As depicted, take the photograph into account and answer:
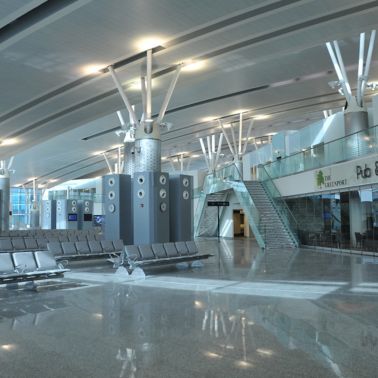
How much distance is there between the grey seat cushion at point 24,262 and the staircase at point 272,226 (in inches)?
567

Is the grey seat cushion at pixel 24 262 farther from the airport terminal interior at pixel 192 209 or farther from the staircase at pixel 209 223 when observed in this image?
the staircase at pixel 209 223

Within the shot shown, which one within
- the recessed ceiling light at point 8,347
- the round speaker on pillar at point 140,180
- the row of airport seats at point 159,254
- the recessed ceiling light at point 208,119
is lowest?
the recessed ceiling light at point 8,347

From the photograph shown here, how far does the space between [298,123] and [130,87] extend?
27860 mm

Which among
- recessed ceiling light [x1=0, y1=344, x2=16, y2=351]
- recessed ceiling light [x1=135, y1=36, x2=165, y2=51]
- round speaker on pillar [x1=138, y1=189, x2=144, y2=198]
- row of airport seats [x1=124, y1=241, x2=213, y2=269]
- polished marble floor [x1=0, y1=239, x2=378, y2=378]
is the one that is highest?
recessed ceiling light [x1=135, y1=36, x2=165, y2=51]

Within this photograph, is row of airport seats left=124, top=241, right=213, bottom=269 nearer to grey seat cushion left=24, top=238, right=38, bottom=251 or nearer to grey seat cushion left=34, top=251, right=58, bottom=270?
grey seat cushion left=34, top=251, right=58, bottom=270

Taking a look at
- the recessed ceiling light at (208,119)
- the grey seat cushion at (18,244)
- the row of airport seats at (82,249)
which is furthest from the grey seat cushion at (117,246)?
the recessed ceiling light at (208,119)

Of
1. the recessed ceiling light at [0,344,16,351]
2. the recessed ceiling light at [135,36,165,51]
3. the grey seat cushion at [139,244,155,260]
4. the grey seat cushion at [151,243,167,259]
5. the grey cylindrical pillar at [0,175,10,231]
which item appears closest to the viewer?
the recessed ceiling light at [0,344,16,351]

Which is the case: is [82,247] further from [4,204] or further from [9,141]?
[4,204]

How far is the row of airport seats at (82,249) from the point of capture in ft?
46.0

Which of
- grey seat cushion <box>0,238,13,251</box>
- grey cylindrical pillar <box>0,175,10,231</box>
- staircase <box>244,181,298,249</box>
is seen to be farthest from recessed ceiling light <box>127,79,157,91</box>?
grey cylindrical pillar <box>0,175,10,231</box>

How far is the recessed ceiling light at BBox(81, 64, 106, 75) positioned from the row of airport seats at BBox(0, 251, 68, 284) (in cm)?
1153

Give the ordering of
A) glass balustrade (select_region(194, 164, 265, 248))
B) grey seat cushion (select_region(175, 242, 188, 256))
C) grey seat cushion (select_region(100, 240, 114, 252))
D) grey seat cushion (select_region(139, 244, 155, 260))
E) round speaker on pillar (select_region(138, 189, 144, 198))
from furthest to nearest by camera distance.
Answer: glass balustrade (select_region(194, 164, 265, 248))
round speaker on pillar (select_region(138, 189, 144, 198))
grey seat cushion (select_region(100, 240, 114, 252))
grey seat cushion (select_region(175, 242, 188, 256))
grey seat cushion (select_region(139, 244, 155, 260))

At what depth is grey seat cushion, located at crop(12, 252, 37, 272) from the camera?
9.48m

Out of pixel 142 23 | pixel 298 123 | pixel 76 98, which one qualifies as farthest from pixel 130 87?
pixel 298 123
